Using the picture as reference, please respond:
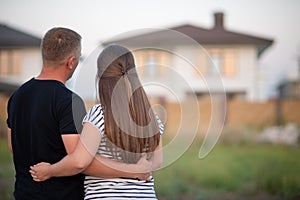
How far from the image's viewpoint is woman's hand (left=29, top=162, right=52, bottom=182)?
1628mm

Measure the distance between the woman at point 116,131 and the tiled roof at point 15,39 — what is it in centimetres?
464

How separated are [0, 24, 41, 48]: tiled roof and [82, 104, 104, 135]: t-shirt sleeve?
4667mm

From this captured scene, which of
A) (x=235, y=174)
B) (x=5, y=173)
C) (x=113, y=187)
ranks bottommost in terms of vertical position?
(x=235, y=174)

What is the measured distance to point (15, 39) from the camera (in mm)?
6422

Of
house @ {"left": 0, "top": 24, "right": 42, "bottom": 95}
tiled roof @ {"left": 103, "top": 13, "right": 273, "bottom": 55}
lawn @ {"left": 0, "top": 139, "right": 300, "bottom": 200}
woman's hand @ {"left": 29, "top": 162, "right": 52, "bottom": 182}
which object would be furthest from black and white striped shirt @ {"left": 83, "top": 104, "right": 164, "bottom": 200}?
house @ {"left": 0, "top": 24, "right": 42, "bottom": 95}

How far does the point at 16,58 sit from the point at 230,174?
2799 millimetres

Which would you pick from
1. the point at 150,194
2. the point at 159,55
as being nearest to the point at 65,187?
the point at 150,194

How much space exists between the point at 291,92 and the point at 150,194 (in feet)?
17.2

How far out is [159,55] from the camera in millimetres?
3299

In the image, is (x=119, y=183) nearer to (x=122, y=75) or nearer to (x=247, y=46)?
(x=122, y=75)

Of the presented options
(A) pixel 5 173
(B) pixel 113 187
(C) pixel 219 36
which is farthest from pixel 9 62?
(B) pixel 113 187

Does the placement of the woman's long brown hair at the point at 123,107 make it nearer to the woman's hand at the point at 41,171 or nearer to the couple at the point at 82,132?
the couple at the point at 82,132

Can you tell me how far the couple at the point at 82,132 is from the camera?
1.56m

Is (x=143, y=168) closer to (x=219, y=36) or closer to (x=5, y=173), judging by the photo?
(x=5, y=173)
